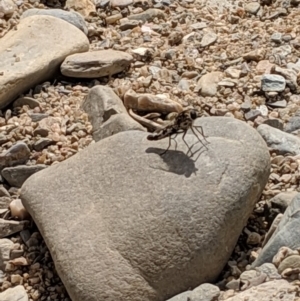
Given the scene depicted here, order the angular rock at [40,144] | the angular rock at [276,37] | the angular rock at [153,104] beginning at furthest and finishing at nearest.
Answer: the angular rock at [276,37], the angular rock at [153,104], the angular rock at [40,144]

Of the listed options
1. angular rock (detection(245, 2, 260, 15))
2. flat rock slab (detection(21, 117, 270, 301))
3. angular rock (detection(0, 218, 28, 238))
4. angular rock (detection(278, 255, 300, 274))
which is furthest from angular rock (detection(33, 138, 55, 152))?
angular rock (detection(245, 2, 260, 15))

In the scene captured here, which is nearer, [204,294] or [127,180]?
[204,294]

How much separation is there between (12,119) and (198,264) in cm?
174

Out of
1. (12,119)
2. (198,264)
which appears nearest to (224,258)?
(198,264)

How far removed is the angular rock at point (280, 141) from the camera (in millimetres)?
4828

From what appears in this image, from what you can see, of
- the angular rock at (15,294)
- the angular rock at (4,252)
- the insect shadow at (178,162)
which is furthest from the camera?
the angular rock at (4,252)

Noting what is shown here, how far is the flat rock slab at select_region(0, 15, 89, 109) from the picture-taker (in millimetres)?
5324

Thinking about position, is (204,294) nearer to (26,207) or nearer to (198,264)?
(198,264)

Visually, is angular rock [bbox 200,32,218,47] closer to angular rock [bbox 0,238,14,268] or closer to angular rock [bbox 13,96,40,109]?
angular rock [bbox 13,96,40,109]

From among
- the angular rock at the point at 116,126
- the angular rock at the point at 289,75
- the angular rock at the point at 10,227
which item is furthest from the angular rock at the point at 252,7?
the angular rock at the point at 10,227

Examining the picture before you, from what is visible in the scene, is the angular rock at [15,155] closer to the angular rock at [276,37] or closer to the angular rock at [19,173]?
the angular rock at [19,173]

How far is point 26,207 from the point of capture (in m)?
4.53

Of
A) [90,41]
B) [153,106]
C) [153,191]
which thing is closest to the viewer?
[153,191]

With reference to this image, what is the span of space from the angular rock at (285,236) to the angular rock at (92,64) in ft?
6.09
